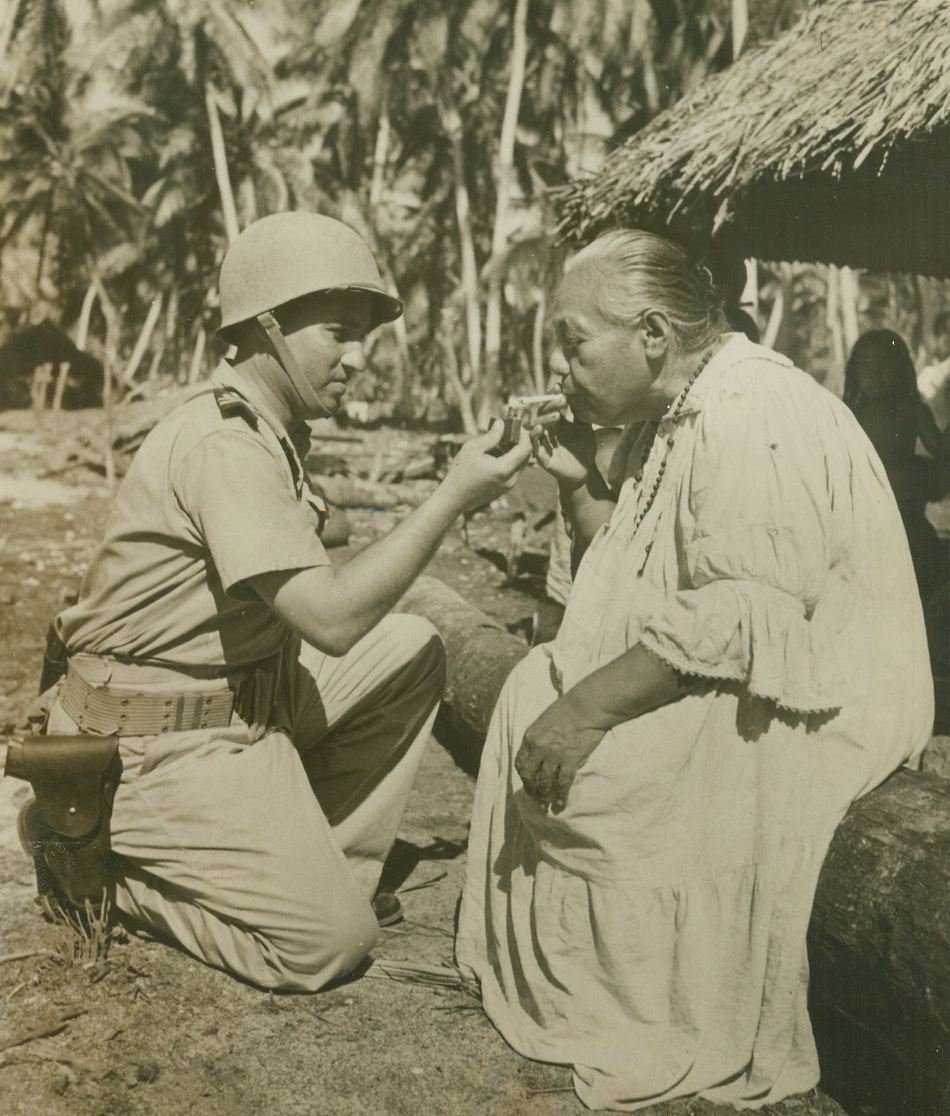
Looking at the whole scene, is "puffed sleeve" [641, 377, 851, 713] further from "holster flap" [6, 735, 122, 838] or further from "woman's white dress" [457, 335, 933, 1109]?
"holster flap" [6, 735, 122, 838]

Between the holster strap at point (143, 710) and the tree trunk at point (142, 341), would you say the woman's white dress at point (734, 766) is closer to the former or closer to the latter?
the holster strap at point (143, 710)

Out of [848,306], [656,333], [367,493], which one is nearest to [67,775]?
[656,333]

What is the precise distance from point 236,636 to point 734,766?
1.34m

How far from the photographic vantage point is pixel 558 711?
8.37 ft

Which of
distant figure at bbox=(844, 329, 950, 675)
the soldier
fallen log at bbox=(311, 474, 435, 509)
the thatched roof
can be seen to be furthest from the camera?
fallen log at bbox=(311, 474, 435, 509)

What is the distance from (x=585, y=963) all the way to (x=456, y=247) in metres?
16.1

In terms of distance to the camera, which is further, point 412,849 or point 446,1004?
point 412,849

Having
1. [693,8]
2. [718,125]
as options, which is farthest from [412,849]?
[693,8]

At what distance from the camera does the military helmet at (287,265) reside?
9.48 ft

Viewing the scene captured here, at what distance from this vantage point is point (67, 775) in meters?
2.80

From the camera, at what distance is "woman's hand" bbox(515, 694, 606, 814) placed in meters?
2.50

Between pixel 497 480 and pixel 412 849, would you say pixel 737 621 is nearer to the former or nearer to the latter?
pixel 497 480

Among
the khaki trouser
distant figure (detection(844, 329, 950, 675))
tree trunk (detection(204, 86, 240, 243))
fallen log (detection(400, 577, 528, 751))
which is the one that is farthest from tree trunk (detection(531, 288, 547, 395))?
the khaki trouser

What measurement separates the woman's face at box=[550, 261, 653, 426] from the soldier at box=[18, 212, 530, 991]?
9.9 inches
